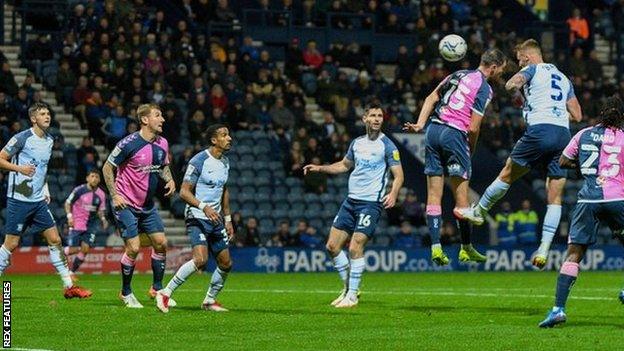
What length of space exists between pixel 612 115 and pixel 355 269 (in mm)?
5444

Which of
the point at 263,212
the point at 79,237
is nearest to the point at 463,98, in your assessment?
the point at 79,237

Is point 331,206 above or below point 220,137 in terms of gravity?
below

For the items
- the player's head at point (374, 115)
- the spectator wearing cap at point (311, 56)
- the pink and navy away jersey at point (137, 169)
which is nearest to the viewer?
the pink and navy away jersey at point (137, 169)

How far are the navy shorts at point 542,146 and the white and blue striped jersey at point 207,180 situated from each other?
3.98 m

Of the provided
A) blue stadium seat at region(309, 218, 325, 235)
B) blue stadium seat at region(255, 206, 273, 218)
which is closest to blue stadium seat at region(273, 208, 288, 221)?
blue stadium seat at region(255, 206, 273, 218)

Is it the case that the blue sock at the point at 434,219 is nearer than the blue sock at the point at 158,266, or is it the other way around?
the blue sock at the point at 434,219

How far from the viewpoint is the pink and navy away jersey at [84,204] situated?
29.0 meters

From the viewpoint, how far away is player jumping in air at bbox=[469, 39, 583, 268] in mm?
Result: 18109

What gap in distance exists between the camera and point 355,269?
20156 millimetres

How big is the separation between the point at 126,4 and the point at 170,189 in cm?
1893

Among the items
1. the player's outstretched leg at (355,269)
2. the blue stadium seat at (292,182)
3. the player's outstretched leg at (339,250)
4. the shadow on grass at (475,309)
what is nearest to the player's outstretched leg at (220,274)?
the player's outstretched leg at (355,269)

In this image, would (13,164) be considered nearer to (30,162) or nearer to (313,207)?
(30,162)

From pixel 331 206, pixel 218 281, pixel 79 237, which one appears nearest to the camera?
pixel 218 281

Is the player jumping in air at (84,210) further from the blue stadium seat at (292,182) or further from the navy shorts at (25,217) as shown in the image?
the blue stadium seat at (292,182)
